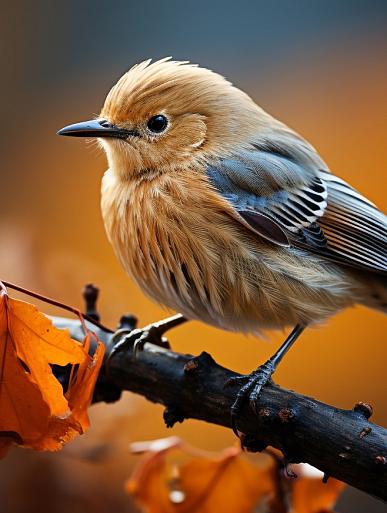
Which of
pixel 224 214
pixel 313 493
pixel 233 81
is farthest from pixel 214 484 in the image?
pixel 233 81

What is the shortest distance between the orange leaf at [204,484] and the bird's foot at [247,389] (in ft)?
0.36

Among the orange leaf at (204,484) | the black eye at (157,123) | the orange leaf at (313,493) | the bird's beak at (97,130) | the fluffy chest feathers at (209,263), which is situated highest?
the black eye at (157,123)

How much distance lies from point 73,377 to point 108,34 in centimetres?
293

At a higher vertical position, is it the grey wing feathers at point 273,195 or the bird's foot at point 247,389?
the grey wing feathers at point 273,195

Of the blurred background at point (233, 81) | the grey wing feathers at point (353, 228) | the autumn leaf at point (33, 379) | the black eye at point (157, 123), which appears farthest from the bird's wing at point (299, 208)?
the blurred background at point (233, 81)

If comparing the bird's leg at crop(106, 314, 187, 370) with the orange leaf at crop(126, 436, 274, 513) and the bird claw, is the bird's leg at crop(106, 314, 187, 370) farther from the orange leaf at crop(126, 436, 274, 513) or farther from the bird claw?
the orange leaf at crop(126, 436, 274, 513)

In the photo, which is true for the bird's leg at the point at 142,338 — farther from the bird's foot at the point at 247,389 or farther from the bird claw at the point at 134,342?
the bird's foot at the point at 247,389

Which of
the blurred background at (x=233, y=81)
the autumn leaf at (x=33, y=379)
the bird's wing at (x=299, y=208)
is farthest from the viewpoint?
the blurred background at (x=233, y=81)

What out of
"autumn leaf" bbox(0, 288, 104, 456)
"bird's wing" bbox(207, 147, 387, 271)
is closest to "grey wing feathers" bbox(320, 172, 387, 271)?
"bird's wing" bbox(207, 147, 387, 271)

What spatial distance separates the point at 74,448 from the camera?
2.12 m

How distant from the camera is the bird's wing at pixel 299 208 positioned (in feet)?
7.06

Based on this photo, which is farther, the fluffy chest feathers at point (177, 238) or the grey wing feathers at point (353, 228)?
the grey wing feathers at point (353, 228)

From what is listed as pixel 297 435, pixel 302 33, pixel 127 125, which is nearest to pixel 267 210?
pixel 127 125

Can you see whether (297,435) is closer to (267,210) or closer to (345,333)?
(267,210)
